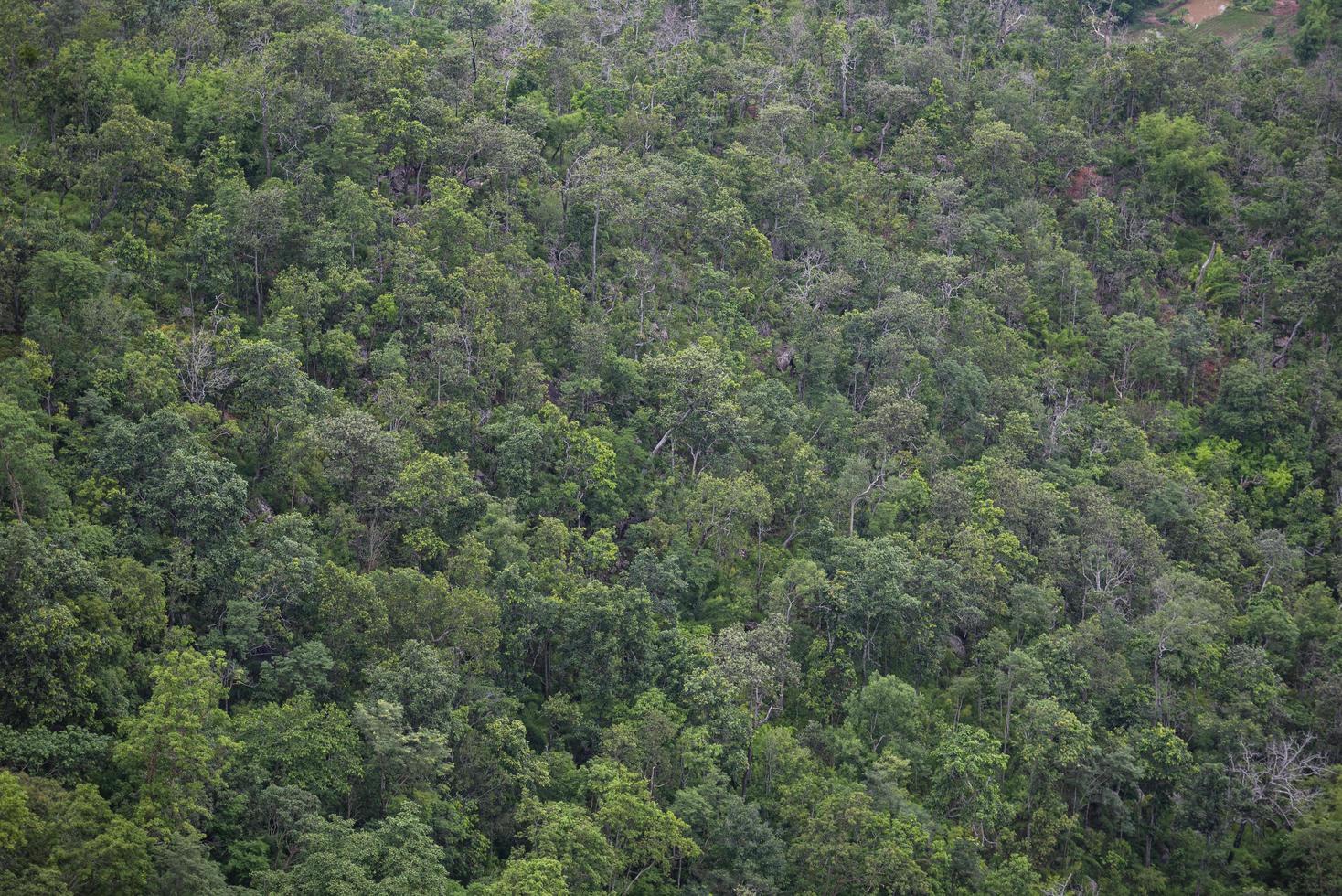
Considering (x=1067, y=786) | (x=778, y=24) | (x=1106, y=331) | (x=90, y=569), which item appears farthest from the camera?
(x=778, y=24)

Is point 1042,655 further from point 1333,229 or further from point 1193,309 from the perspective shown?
point 1333,229

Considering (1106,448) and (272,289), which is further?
(1106,448)

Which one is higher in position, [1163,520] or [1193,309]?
[1193,309]

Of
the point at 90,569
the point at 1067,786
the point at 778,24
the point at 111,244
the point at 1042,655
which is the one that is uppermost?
the point at 778,24

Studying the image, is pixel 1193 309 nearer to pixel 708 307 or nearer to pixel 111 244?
pixel 708 307

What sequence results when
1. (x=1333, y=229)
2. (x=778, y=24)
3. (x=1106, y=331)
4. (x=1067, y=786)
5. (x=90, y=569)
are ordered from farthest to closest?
1. (x=778, y=24)
2. (x=1333, y=229)
3. (x=1106, y=331)
4. (x=1067, y=786)
5. (x=90, y=569)

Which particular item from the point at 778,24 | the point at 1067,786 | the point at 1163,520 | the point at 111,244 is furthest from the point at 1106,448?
the point at 111,244
